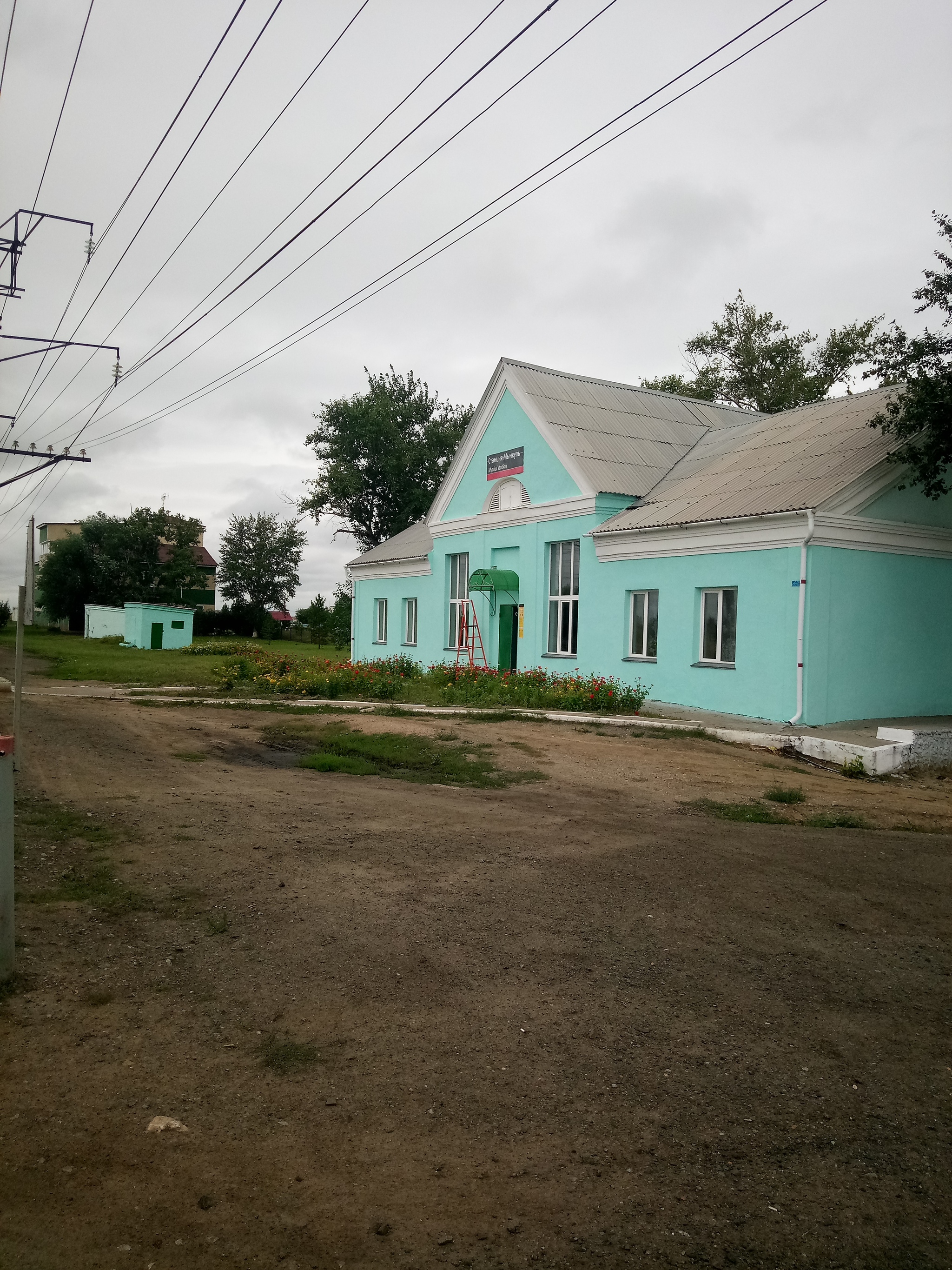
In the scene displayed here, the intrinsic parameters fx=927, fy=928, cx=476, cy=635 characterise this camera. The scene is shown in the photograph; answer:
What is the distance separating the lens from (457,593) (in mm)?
25516

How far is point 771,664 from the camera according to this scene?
15211mm

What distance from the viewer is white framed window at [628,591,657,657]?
18.1 metres

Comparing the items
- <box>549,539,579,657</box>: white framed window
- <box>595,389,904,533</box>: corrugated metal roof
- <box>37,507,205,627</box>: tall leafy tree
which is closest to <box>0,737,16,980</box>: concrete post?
<box>595,389,904,533</box>: corrugated metal roof

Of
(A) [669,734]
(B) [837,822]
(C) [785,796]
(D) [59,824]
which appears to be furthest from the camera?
(A) [669,734]

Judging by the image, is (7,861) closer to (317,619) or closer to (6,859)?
(6,859)

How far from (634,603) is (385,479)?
95.4 feet

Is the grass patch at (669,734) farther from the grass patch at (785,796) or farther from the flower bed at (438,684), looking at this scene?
the grass patch at (785,796)

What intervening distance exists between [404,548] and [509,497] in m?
7.38

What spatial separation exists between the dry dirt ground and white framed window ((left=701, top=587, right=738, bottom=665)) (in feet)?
27.4

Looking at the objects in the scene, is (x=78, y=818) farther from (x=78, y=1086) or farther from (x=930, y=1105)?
(x=930, y=1105)

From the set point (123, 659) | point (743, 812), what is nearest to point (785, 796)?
point (743, 812)

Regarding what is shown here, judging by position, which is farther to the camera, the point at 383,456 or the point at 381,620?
the point at 383,456

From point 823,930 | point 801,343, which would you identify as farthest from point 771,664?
point 801,343

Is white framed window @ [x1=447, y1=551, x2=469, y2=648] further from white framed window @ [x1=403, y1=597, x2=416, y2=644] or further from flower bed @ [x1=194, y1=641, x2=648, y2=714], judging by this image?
white framed window @ [x1=403, y1=597, x2=416, y2=644]
